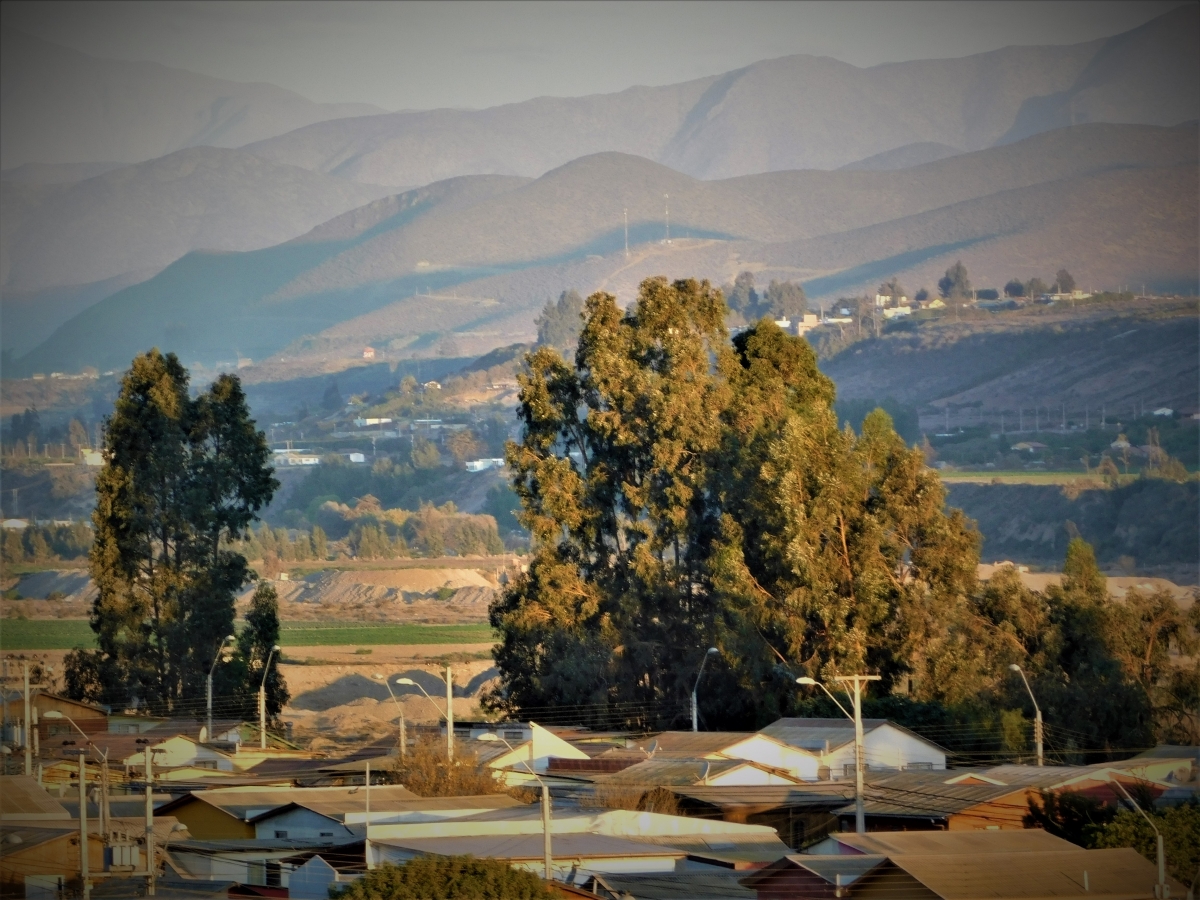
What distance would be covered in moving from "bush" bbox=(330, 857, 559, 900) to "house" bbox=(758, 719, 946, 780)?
1723 cm

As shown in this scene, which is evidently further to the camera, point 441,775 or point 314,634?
point 314,634

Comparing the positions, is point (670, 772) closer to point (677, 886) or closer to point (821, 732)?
point (821, 732)

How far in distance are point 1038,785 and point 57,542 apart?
135 metres

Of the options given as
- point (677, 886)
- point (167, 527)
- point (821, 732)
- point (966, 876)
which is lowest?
point (677, 886)

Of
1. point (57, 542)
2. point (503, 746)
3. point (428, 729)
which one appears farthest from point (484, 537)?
point (503, 746)

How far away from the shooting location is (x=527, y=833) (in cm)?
3177

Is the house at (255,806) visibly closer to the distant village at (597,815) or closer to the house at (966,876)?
the distant village at (597,815)

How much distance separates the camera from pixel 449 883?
2525 cm

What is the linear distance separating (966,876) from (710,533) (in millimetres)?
29920

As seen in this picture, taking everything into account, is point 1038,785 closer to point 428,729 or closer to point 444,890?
point 444,890

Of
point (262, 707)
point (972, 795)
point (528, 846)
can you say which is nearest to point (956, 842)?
point (972, 795)

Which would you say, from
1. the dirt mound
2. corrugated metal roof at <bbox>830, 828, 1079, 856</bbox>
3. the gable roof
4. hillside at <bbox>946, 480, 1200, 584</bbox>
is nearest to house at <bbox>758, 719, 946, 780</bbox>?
the gable roof

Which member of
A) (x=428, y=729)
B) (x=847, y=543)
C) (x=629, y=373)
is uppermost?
(x=629, y=373)

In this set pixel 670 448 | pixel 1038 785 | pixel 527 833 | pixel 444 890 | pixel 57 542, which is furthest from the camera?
pixel 57 542
